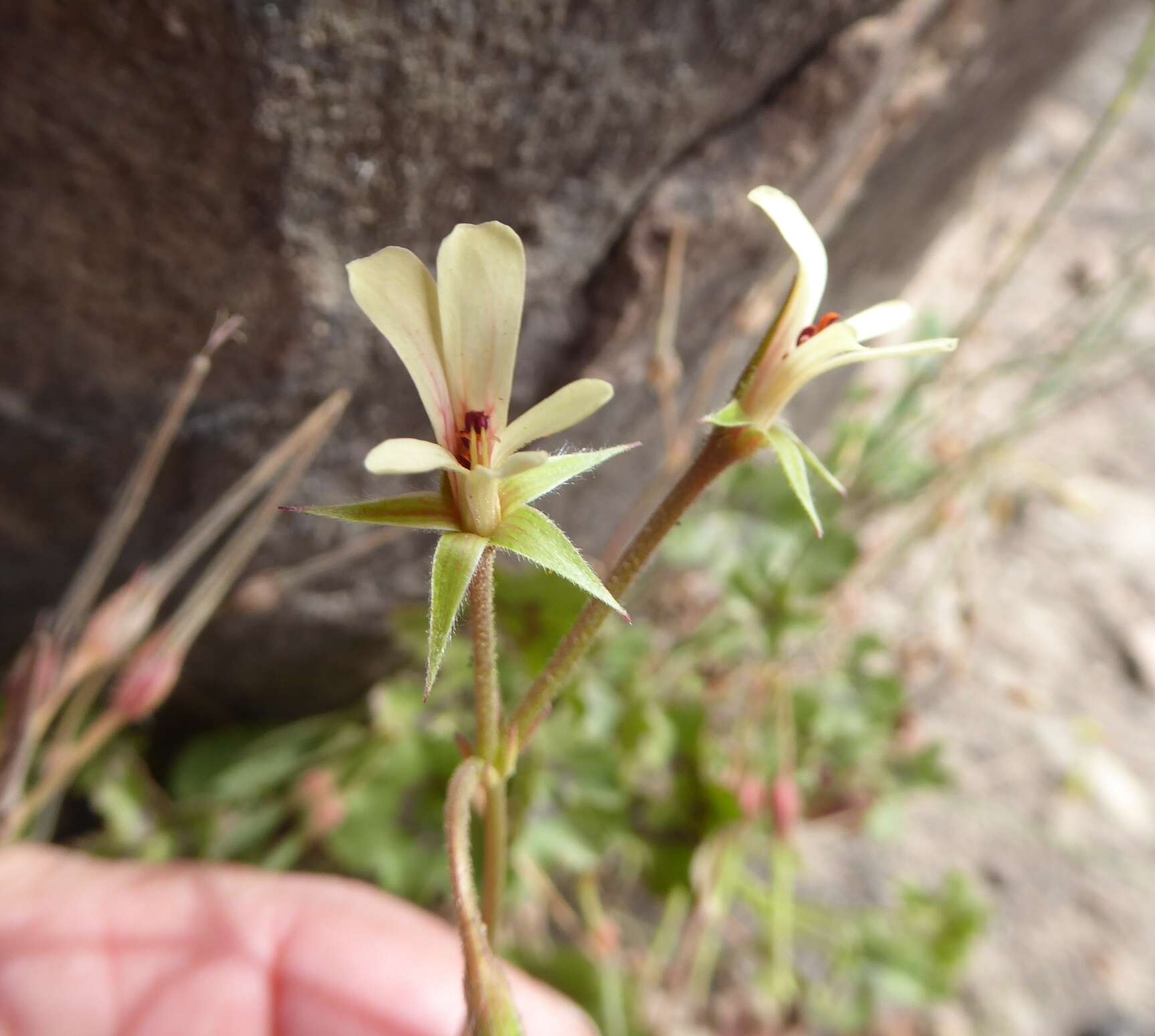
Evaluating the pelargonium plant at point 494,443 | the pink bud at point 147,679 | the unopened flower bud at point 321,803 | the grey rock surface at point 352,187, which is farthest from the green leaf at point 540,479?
the unopened flower bud at point 321,803

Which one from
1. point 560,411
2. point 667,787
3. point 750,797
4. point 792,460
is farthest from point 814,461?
point 667,787

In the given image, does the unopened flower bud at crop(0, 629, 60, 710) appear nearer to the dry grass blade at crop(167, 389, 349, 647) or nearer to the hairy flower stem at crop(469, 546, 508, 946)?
the dry grass blade at crop(167, 389, 349, 647)

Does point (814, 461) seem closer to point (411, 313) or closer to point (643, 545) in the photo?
point (643, 545)

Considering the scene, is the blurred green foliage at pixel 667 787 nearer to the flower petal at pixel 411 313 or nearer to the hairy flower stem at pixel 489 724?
the hairy flower stem at pixel 489 724

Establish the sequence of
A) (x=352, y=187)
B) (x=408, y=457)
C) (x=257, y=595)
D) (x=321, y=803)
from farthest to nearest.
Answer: (x=321, y=803) < (x=257, y=595) < (x=352, y=187) < (x=408, y=457)

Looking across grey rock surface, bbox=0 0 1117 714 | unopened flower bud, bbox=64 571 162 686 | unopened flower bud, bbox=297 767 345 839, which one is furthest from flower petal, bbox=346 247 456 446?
unopened flower bud, bbox=297 767 345 839

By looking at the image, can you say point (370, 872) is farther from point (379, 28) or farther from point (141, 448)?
point (379, 28)
